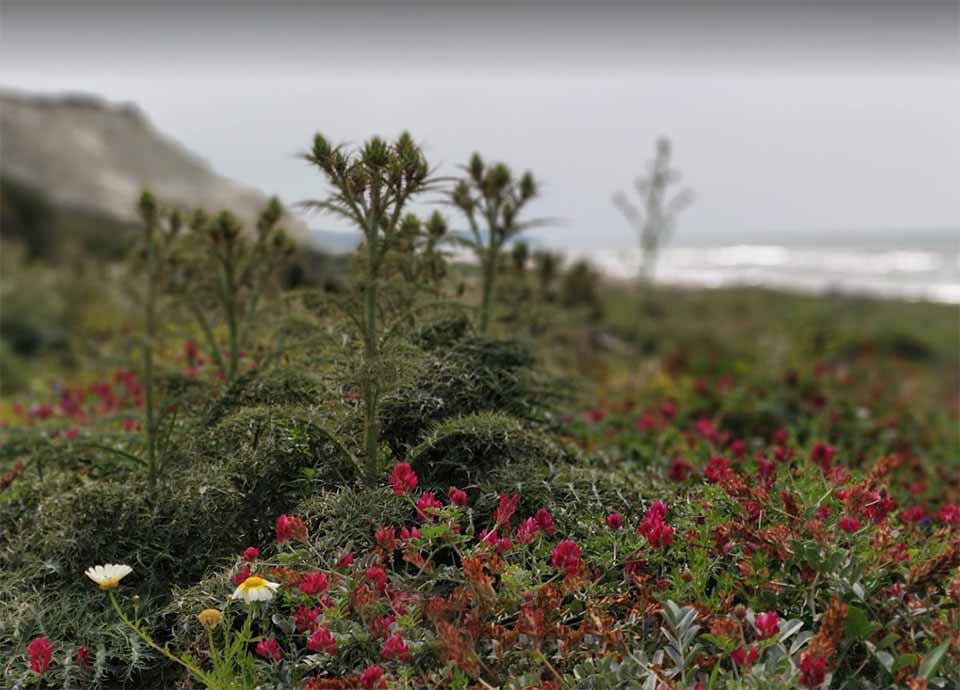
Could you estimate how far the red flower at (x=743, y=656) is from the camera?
192cm

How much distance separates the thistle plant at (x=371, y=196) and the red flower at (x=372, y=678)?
0.88 metres

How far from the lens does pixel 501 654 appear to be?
2088 mm

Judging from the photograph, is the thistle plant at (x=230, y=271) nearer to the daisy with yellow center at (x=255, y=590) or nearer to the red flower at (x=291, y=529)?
the red flower at (x=291, y=529)

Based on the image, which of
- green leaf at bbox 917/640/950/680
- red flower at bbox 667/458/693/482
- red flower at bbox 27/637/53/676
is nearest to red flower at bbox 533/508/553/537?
green leaf at bbox 917/640/950/680

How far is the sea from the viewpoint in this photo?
3550cm

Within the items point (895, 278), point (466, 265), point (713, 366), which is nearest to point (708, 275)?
point (895, 278)

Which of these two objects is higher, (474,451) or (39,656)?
(474,451)

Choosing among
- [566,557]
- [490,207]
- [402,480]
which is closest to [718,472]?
[566,557]

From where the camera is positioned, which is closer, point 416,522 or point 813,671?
point 813,671

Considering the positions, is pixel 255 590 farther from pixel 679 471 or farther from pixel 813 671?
pixel 679 471

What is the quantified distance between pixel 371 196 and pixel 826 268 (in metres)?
51.6

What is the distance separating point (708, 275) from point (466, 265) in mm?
46439

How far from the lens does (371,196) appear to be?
2.83 meters

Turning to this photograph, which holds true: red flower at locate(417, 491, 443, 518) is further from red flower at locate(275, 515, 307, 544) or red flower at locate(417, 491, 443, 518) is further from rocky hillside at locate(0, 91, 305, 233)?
rocky hillside at locate(0, 91, 305, 233)
